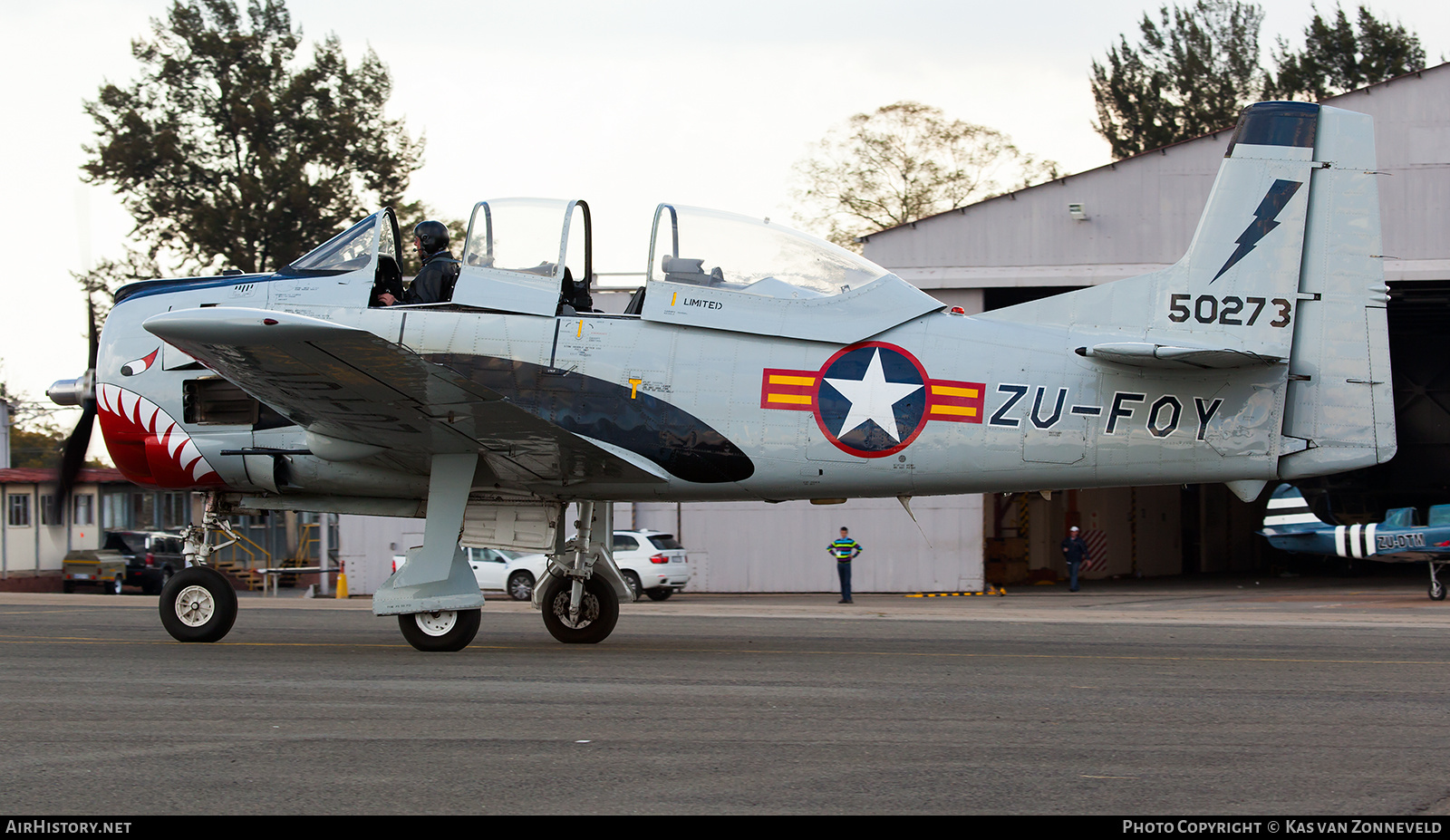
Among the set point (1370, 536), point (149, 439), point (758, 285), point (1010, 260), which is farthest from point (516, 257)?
point (1370, 536)

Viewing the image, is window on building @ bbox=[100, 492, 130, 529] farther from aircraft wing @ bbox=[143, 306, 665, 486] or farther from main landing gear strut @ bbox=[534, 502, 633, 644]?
aircraft wing @ bbox=[143, 306, 665, 486]

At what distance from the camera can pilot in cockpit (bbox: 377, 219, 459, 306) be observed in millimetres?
11188

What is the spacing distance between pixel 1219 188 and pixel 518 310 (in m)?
6.37

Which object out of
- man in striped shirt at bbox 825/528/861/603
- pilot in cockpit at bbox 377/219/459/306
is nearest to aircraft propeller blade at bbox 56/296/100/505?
pilot in cockpit at bbox 377/219/459/306

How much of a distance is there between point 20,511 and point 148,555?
4562 mm

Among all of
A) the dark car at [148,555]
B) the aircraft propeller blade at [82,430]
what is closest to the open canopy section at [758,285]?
the aircraft propeller blade at [82,430]

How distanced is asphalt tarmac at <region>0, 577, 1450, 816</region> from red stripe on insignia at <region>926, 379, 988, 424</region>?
214 centimetres

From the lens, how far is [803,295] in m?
10.8

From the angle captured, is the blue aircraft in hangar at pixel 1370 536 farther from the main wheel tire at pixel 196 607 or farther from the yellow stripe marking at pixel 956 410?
the main wheel tire at pixel 196 607

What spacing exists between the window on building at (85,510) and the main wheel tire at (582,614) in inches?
1385

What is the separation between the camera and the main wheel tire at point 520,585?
27172 mm

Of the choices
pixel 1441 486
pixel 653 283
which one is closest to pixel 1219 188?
pixel 653 283
